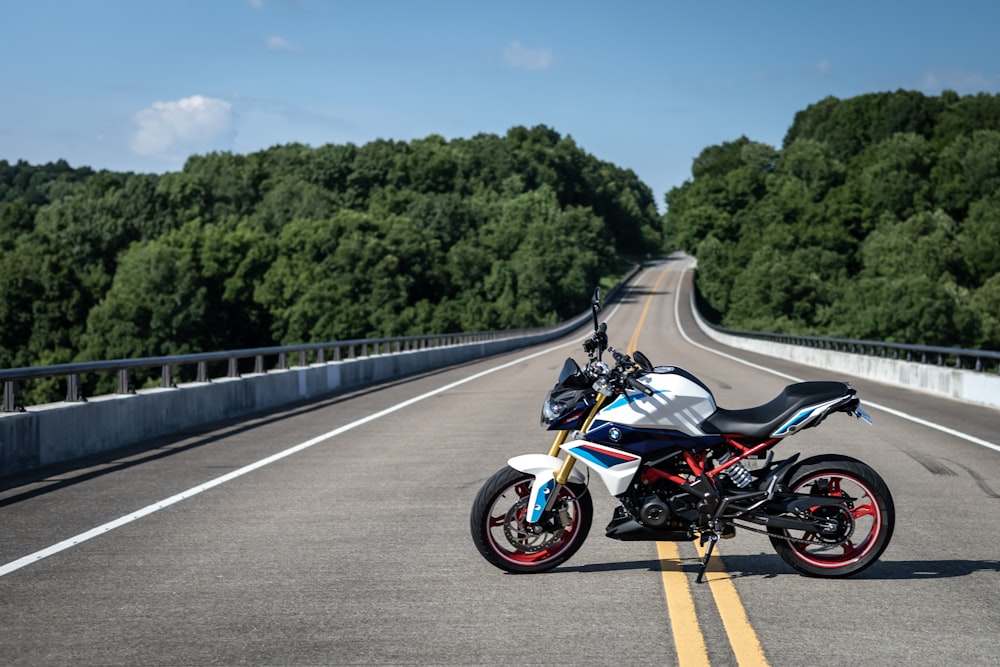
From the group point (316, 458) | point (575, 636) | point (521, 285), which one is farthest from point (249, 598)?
point (521, 285)

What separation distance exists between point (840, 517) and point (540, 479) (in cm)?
186

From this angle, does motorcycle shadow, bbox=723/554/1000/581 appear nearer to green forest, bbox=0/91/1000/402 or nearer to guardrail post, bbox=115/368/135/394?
guardrail post, bbox=115/368/135/394

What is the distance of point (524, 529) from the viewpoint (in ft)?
25.4

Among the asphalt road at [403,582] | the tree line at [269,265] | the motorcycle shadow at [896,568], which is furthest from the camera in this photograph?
the tree line at [269,265]

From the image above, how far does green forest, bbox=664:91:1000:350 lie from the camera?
105812 millimetres

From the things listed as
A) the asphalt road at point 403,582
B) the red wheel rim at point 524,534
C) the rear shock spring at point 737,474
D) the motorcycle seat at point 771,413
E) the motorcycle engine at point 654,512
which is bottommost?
the asphalt road at point 403,582

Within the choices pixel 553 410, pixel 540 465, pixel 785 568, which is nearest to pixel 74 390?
pixel 540 465

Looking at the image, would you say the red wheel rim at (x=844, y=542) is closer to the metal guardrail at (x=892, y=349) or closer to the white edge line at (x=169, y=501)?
the white edge line at (x=169, y=501)

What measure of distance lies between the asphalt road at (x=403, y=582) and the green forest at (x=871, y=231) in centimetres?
9423

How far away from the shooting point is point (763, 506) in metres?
7.57

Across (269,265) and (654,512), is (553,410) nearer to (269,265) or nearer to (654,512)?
(654,512)

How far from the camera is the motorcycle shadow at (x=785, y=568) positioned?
774 centimetres

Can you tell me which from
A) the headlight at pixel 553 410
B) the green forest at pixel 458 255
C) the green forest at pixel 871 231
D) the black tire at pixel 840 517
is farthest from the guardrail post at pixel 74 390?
the green forest at pixel 871 231

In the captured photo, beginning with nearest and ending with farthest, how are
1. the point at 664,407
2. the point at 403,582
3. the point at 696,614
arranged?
the point at 696,614, the point at 664,407, the point at 403,582
